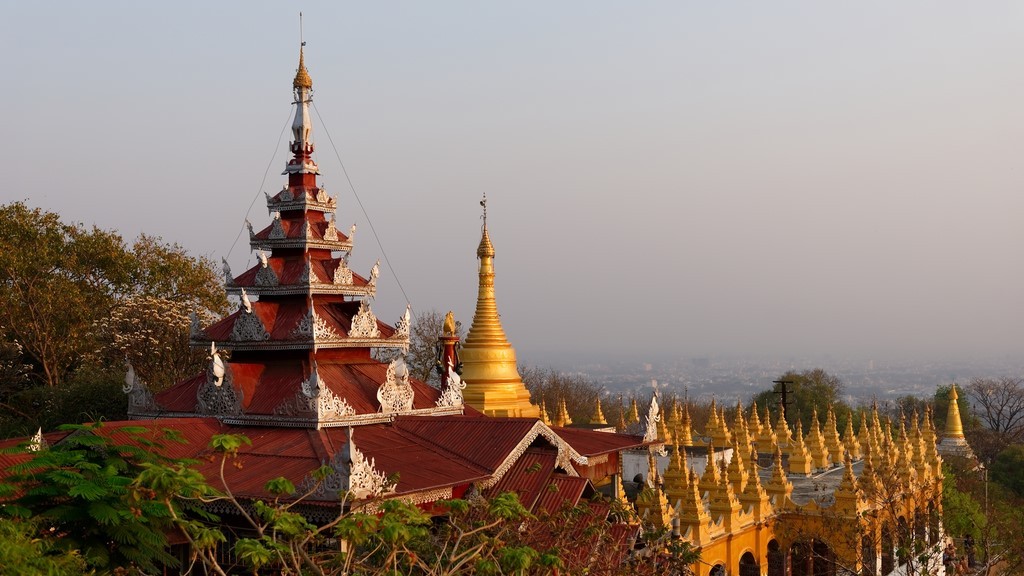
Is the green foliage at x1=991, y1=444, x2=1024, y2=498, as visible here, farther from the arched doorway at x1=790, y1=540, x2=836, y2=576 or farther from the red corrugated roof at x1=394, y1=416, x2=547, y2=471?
the red corrugated roof at x1=394, y1=416, x2=547, y2=471

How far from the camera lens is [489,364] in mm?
28141

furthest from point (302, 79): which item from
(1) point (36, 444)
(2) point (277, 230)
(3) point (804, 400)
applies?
(3) point (804, 400)

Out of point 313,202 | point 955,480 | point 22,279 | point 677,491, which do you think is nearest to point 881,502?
point 677,491

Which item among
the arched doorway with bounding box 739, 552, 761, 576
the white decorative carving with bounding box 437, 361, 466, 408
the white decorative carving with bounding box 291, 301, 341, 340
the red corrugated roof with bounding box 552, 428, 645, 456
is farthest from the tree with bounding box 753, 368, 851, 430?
the white decorative carving with bounding box 291, 301, 341, 340

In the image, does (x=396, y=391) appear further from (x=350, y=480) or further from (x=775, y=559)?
(x=775, y=559)

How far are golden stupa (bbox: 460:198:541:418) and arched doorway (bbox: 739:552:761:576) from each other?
793 cm

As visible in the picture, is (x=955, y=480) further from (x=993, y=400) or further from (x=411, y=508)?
(x=993, y=400)

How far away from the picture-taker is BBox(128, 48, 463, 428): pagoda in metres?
16.5

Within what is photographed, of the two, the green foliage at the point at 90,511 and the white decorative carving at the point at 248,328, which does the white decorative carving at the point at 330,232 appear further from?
the green foliage at the point at 90,511

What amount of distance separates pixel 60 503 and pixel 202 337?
6203 millimetres

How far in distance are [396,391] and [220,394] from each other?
287 cm

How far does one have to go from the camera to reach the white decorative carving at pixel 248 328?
1711cm

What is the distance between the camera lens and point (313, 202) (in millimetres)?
18516

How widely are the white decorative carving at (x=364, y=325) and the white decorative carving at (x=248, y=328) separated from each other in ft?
4.72
